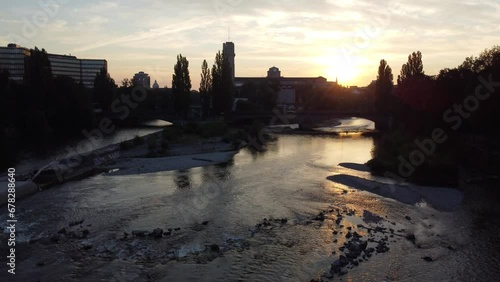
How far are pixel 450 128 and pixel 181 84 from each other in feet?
125

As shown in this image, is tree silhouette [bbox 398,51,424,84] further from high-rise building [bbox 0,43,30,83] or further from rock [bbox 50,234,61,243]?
high-rise building [bbox 0,43,30,83]

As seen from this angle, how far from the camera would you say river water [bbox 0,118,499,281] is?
1252 centimetres

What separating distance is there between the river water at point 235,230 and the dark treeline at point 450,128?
541 centimetres

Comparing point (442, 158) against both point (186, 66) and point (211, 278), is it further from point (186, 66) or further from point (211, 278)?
point (186, 66)

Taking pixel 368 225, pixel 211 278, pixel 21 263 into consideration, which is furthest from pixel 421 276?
pixel 21 263

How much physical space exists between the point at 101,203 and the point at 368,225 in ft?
39.1

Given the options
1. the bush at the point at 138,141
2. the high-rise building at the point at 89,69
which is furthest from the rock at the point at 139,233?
the high-rise building at the point at 89,69

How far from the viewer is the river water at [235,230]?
1252 cm

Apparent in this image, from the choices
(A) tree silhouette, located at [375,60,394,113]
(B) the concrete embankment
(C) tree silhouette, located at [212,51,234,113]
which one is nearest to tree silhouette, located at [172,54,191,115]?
(C) tree silhouette, located at [212,51,234,113]

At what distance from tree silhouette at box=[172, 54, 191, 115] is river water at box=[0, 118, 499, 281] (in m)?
37.8

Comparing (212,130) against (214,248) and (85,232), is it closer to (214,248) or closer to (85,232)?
(85,232)

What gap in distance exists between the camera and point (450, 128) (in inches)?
1544

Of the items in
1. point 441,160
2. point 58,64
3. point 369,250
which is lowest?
point 369,250

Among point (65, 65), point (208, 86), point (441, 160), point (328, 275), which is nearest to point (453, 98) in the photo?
point (441, 160)
